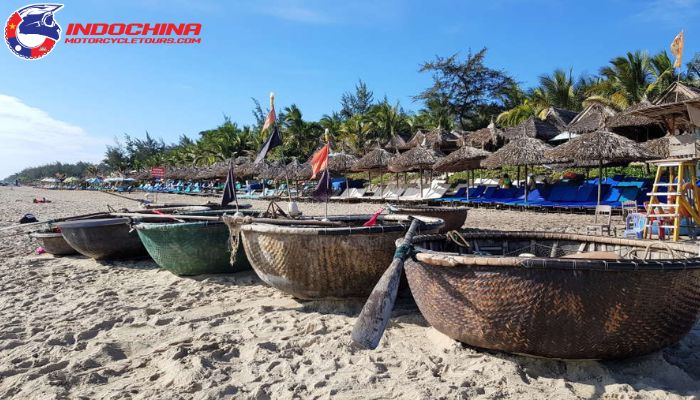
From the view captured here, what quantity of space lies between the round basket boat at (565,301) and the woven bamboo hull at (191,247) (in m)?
2.91

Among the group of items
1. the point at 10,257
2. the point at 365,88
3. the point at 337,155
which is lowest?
the point at 10,257

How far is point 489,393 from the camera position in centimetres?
234

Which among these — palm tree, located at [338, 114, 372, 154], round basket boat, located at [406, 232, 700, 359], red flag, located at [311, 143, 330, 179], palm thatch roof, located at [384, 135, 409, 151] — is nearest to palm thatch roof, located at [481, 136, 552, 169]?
palm thatch roof, located at [384, 135, 409, 151]

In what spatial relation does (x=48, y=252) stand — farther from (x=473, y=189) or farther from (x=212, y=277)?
(x=473, y=189)

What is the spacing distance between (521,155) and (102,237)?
12.3 meters

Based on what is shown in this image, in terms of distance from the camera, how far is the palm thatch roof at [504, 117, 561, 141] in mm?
18688

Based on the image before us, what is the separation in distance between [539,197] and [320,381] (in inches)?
529

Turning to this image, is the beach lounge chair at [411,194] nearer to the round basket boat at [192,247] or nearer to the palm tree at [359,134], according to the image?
the palm tree at [359,134]

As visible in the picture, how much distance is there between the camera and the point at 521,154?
14617 millimetres

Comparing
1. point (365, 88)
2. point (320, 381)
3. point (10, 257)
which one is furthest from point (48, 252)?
point (365, 88)

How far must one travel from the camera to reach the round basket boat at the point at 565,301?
7.49ft

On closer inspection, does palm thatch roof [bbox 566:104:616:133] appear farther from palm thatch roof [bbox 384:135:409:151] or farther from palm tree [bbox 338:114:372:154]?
palm tree [bbox 338:114:372:154]

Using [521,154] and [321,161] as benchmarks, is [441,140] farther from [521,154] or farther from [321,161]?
[321,161]

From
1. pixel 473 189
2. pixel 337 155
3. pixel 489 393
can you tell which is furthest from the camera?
pixel 337 155
